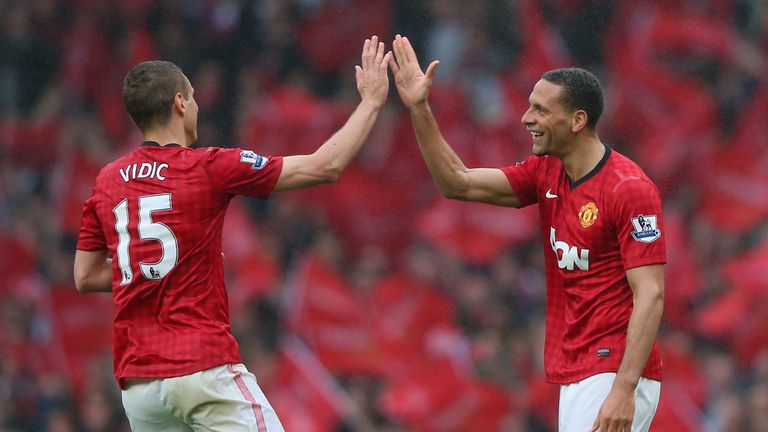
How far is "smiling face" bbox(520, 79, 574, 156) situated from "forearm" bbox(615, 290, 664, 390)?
0.81 metres

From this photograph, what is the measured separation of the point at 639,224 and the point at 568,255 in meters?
0.38

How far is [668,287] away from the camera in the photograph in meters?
11.0

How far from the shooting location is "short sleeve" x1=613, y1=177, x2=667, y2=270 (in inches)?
217

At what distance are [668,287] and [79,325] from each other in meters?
4.83

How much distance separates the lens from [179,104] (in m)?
5.59

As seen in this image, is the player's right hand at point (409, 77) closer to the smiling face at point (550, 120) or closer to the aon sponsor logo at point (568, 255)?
the smiling face at point (550, 120)

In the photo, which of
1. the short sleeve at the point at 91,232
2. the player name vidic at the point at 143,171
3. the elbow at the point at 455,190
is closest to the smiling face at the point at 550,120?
the elbow at the point at 455,190

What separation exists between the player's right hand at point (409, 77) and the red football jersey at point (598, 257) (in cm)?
75

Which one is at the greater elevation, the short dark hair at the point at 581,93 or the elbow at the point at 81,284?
the short dark hair at the point at 581,93

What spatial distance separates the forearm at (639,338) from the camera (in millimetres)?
5426

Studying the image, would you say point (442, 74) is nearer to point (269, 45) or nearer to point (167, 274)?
point (269, 45)

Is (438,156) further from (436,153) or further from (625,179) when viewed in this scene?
(625,179)

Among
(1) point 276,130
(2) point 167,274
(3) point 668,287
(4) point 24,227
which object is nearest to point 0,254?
(4) point 24,227

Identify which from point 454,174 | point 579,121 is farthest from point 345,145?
point 579,121
